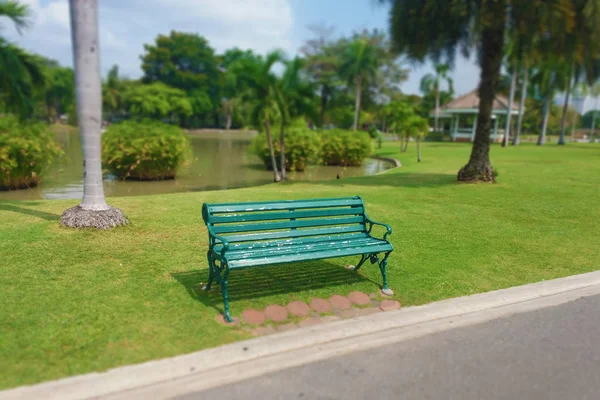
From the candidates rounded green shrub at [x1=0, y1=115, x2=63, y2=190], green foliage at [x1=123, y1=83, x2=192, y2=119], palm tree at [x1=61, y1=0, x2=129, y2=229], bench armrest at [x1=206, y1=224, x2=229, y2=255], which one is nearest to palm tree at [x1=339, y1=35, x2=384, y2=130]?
green foliage at [x1=123, y1=83, x2=192, y2=119]

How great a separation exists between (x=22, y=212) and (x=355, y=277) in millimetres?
5959

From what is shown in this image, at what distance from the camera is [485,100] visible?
539 inches

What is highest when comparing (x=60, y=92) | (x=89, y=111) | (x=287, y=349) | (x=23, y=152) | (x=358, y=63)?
(x=358, y=63)

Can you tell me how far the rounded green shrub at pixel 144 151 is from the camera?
60.0 feet

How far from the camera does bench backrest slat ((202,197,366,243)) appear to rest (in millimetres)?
4641

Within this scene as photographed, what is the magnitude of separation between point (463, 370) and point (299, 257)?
1.74m

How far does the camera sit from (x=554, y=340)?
3.96 m

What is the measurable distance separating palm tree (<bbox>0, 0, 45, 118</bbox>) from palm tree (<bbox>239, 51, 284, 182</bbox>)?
8638 millimetres

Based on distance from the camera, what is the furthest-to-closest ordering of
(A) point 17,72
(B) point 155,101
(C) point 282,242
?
(B) point 155,101 < (A) point 17,72 < (C) point 282,242

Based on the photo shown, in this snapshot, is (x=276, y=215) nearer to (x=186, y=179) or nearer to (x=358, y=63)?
(x=186, y=179)

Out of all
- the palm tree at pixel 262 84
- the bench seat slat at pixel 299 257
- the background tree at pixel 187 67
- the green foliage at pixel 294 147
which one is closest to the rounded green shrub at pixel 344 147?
the green foliage at pixel 294 147

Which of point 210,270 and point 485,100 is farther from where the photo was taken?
point 485,100

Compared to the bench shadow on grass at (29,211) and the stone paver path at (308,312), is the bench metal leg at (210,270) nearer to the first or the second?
the stone paver path at (308,312)

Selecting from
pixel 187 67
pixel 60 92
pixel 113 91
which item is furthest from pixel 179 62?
pixel 60 92
